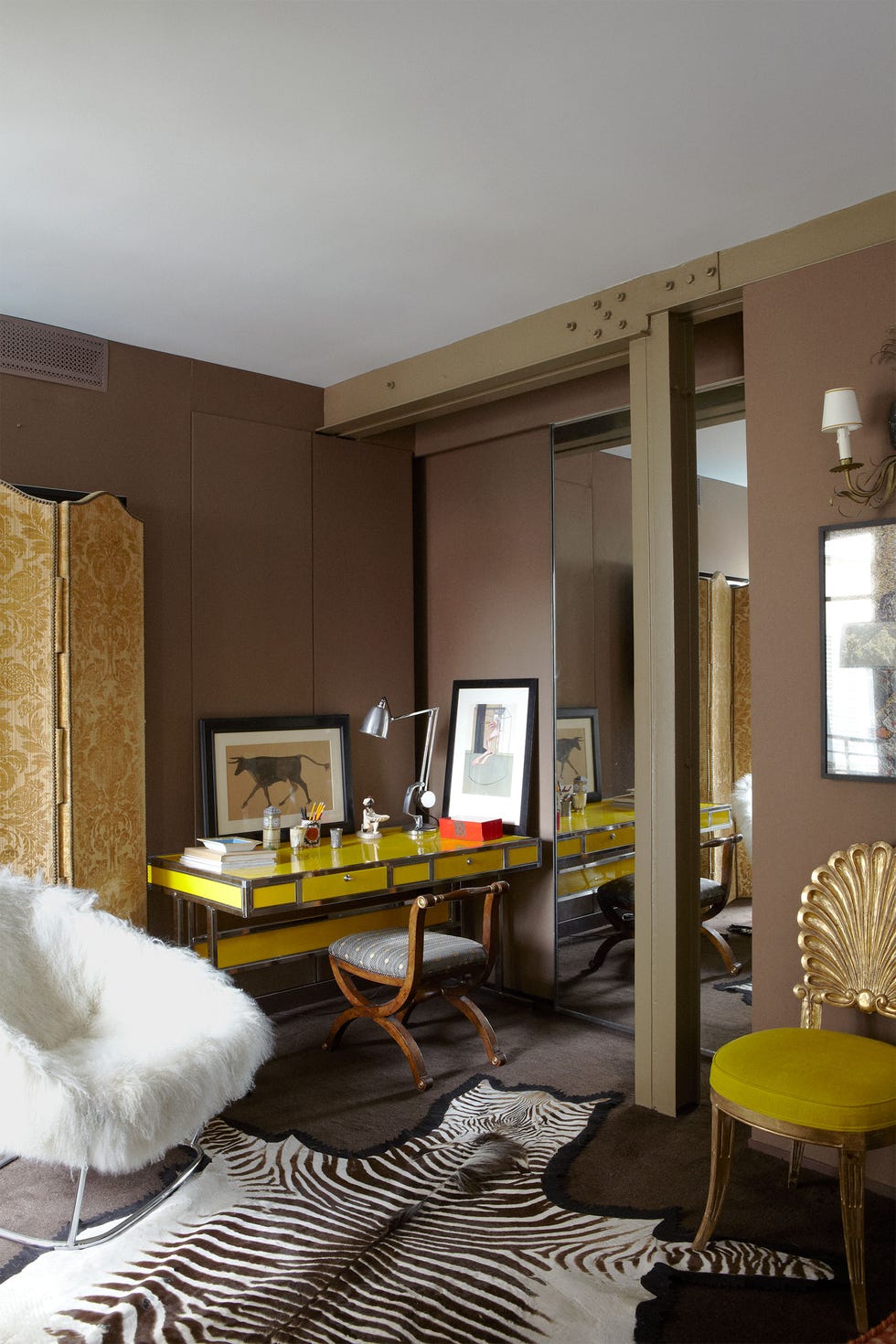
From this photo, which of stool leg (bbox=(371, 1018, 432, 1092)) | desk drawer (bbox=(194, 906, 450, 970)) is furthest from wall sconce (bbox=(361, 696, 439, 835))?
stool leg (bbox=(371, 1018, 432, 1092))

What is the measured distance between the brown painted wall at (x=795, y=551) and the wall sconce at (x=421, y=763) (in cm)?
186

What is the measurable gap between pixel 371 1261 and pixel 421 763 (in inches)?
109

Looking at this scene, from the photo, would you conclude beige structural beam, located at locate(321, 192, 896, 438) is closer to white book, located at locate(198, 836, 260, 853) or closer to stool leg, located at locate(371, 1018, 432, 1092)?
white book, located at locate(198, 836, 260, 853)

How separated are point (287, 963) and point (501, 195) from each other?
3341 millimetres

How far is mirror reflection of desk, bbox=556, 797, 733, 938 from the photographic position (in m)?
4.13

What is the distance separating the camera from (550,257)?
3.34 metres

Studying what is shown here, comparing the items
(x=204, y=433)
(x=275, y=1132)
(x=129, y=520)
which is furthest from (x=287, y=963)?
(x=204, y=433)

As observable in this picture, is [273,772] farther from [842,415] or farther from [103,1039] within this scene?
[842,415]

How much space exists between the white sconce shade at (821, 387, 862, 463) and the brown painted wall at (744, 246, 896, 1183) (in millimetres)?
122

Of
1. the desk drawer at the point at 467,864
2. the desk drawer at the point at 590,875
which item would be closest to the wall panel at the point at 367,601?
the desk drawer at the point at 467,864

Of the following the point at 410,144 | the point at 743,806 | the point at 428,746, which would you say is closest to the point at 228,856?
the point at 428,746

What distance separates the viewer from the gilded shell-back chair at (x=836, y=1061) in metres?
2.32

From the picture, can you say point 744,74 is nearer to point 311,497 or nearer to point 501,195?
point 501,195

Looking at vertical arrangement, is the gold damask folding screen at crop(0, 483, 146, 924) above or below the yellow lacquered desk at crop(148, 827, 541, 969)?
above
